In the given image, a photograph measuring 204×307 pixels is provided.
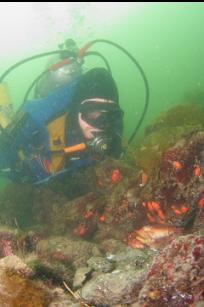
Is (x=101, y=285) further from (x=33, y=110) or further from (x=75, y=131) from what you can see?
(x=33, y=110)

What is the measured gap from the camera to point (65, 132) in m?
6.86

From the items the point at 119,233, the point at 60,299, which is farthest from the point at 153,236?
the point at 60,299

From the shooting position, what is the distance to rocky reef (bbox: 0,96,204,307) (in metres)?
2.33

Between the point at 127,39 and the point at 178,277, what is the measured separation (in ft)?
440

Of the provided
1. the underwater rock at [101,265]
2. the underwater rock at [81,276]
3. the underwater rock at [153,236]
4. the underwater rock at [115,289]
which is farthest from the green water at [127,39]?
the underwater rock at [115,289]

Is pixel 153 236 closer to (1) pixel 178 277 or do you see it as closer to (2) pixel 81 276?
(2) pixel 81 276

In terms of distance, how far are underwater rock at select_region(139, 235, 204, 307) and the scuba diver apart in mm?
3999

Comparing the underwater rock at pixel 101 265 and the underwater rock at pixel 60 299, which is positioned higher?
the underwater rock at pixel 60 299

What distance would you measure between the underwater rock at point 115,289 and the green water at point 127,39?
17693 mm

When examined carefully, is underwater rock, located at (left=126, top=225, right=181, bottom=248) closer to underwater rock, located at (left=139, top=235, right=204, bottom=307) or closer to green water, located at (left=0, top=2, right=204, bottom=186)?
underwater rock, located at (left=139, top=235, right=204, bottom=307)

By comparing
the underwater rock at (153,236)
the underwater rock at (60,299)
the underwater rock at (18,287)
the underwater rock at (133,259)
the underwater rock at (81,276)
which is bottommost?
the underwater rock at (153,236)

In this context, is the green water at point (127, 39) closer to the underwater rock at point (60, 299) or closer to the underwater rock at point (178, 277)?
the underwater rock at point (60, 299)

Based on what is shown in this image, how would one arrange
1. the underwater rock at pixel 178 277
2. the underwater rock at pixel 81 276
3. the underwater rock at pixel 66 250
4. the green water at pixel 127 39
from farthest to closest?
the green water at pixel 127 39 → the underwater rock at pixel 66 250 → the underwater rock at pixel 81 276 → the underwater rock at pixel 178 277

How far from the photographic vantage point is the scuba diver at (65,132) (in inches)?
257
